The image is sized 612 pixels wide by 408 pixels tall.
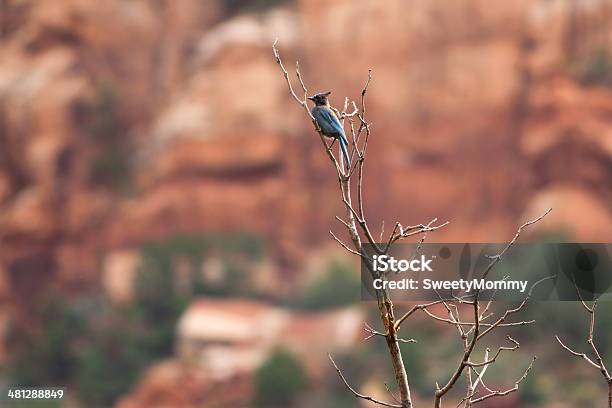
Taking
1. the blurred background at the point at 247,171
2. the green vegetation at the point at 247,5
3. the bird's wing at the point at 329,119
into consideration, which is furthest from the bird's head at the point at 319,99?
the green vegetation at the point at 247,5

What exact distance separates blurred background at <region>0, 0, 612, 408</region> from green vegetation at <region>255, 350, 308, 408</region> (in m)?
0.04

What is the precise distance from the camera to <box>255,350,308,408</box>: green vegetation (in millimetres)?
16328

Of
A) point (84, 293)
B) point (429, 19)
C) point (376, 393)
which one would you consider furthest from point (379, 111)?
point (84, 293)

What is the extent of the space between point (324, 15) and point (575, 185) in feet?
16.8

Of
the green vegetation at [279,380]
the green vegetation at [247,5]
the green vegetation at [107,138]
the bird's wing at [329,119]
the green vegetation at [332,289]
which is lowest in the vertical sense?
the bird's wing at [329,119]

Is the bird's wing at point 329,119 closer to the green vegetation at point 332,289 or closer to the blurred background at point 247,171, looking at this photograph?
the blurred background at point 247,171

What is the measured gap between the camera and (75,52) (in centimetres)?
1822

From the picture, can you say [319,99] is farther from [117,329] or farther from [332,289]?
[117,329]

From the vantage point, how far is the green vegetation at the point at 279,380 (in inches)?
643

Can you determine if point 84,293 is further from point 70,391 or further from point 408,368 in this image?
point 408,368

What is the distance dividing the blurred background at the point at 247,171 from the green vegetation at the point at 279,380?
0.04 m

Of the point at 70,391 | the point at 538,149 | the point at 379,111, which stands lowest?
the point at 70,391

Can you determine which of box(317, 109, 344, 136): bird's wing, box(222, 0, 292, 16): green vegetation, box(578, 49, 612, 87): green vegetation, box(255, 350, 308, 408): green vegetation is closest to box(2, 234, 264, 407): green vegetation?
box(255, 350, 308, 408): green vegetation

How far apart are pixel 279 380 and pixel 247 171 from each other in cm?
360
